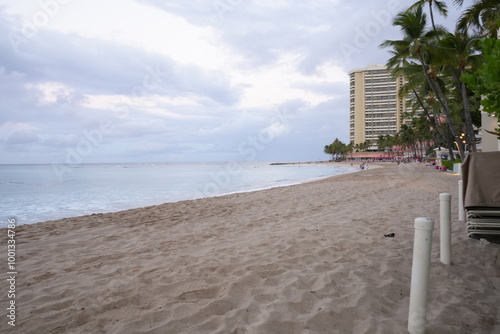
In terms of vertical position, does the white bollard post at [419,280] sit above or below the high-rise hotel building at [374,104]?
below

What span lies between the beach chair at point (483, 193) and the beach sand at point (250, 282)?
0.43 m

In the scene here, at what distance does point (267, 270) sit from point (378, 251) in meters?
1.84

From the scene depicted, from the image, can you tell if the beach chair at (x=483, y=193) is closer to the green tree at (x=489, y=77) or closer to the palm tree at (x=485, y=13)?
the green tree at (x=489, y=77)

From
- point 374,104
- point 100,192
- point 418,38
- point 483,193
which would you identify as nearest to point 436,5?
point 418,38

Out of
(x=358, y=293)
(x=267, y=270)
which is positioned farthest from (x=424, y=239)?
(x=267, y=270)

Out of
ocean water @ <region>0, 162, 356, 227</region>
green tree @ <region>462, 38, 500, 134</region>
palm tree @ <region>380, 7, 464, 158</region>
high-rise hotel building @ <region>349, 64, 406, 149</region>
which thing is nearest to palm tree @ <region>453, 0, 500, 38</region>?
palm tree @ <region>380, 7, 464, 158</region>

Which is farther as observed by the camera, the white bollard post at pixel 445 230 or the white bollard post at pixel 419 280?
the white bollard post at pixel 445 230

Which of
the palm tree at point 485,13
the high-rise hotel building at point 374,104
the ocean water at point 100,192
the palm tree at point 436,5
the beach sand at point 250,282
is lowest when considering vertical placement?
the ocean water at point 100,192

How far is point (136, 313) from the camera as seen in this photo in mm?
2727

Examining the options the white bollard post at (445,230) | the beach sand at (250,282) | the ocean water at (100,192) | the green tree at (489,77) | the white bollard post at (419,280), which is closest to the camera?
the white bollard post at (419,280)

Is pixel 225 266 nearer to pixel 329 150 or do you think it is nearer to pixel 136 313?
pixel 136 313

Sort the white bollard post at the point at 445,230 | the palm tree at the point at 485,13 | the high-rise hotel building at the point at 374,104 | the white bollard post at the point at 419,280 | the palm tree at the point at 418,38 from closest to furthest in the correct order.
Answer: the white bollard post at the point at 419,280, the white bollard post at the point at 445,230, the palm tree at the point at 485,13, the palm tree at the point at 418,38, the high-rise hotel building at the point at 374,104

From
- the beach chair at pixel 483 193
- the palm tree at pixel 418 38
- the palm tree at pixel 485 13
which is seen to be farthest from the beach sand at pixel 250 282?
the palm tree at pixel 418 38

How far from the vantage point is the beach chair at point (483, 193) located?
404 cm
